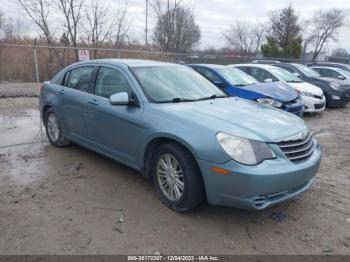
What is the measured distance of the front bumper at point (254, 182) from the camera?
2.95m

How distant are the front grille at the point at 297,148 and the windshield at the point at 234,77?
495 cm

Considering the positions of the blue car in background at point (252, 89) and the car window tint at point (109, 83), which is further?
the blue car in background at point (252, 89)

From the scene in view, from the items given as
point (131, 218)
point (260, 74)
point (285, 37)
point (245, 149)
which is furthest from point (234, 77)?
point (285, 37)

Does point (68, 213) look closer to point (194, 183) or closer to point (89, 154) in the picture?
point (194, 183)

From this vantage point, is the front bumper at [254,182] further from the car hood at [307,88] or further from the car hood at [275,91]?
the car hood at [307,88]

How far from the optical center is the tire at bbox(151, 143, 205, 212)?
329 cm

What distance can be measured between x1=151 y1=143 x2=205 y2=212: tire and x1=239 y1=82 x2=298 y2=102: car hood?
16.9ft

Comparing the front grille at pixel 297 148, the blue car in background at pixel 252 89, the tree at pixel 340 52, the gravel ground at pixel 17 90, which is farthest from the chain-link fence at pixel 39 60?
the tree at pixel 340 52

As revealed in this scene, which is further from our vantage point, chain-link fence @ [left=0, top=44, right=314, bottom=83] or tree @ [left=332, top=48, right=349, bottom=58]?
tree @ [left=332, top=48, right=349, bottom=58]

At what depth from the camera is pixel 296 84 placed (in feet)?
34.6

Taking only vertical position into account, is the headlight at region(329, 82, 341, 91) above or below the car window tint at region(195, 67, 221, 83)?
below

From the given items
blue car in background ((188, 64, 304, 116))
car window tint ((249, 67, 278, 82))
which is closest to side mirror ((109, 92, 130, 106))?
blue car in background ((188, 64, 304, 116))

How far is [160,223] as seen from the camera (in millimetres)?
3363

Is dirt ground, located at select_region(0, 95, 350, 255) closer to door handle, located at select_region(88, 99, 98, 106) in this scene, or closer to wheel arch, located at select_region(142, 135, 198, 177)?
wheel arch, located at select_region(142, 135, 198, 177)
